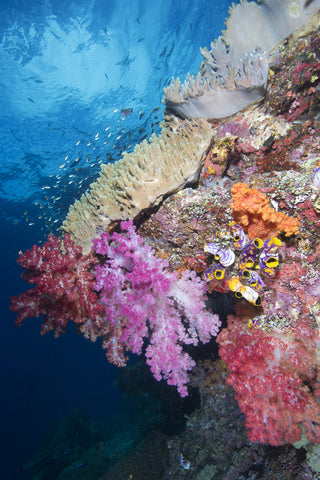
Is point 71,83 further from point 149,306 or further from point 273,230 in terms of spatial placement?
point 273,230

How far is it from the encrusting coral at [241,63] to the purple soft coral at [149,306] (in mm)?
2965

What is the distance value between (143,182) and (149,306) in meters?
1.86

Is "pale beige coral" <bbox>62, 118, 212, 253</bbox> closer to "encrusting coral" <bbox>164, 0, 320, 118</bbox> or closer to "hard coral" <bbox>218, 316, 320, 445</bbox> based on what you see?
"encrusting coral" <bbox>164, 0, 320, 118</bbox>

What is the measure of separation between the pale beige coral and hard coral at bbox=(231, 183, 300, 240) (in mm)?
912

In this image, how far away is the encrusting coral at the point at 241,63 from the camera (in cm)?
395

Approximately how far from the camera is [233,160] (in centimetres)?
389

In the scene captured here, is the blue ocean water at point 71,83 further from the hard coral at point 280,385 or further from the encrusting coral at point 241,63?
the hard coral at point 280,385

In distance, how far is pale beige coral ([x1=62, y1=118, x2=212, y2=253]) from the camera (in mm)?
3467

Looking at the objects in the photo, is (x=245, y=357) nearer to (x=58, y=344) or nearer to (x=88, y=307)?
(x=88, y=307)

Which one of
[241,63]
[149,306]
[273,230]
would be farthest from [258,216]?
[241,63]

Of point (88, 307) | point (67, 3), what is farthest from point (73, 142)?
point (88, 307)

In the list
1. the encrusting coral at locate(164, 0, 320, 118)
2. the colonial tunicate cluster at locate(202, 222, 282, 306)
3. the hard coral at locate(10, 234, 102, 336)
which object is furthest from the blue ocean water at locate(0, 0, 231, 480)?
the colonial tunicate cluster at locate(202, 222, 282, 306)

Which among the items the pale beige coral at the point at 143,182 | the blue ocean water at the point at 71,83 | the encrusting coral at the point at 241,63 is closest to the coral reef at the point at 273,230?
the pale beige coral at the point at 143,182

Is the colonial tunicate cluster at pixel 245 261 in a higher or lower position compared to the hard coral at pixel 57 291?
lower
